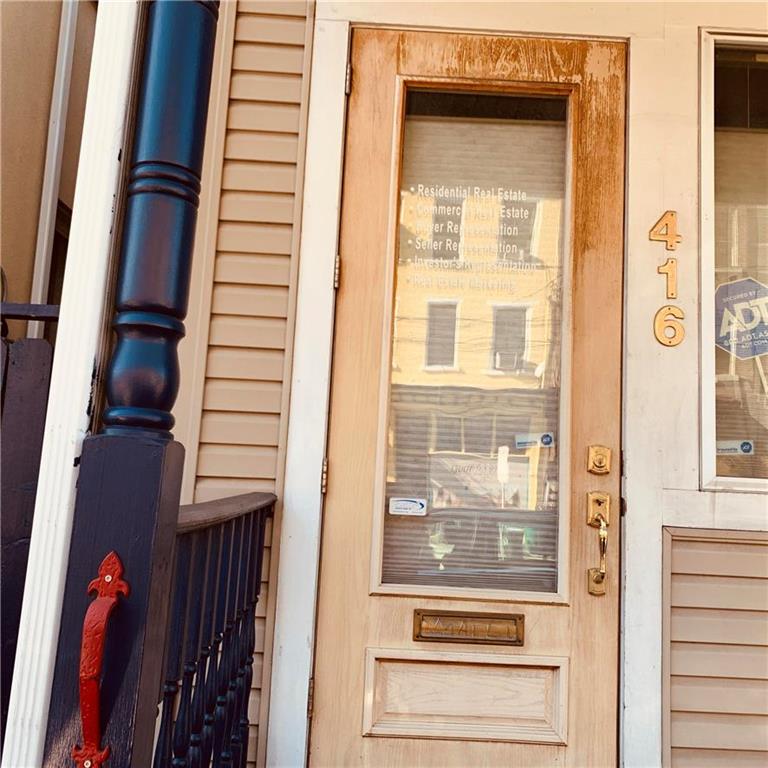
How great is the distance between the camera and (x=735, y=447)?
7.86 feet

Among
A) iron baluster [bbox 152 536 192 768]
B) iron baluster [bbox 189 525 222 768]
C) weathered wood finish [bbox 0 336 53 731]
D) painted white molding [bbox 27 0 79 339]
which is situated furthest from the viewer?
painted white molding [bbox 27 0 79 339]

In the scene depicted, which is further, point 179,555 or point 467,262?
point 467,262

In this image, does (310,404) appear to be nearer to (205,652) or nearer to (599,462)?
(599,462)

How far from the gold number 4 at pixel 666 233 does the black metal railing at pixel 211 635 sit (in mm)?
1370

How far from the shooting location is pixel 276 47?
8.27 ft

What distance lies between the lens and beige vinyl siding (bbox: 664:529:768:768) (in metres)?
2.26

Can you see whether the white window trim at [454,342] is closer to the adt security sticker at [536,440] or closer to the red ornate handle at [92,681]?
the adt security sticker at [536,440]

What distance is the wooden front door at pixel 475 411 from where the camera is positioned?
7.46 feet

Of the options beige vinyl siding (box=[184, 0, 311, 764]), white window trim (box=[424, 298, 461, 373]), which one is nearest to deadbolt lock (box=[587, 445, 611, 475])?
white window trim (box=[424, 298, 461, 373])

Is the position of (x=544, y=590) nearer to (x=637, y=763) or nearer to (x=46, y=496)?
(x=637, y=763)

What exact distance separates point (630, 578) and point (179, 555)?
1438mm

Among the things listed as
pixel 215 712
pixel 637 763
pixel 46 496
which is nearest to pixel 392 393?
pixel 215 712

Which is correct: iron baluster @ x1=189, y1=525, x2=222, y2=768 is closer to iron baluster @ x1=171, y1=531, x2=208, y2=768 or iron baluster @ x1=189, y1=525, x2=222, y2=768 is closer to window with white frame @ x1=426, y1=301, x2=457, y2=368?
iron baluster @ x1=171, y1=531, x2=208, y2=768

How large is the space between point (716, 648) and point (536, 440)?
0.76 m
